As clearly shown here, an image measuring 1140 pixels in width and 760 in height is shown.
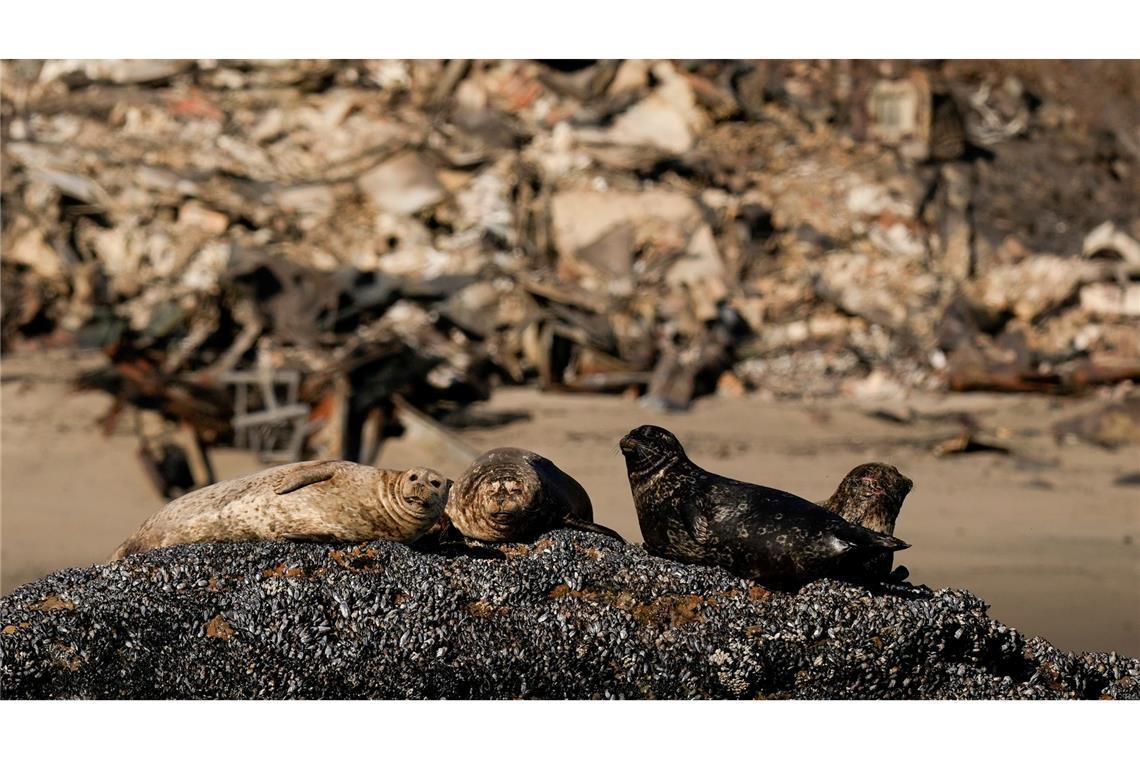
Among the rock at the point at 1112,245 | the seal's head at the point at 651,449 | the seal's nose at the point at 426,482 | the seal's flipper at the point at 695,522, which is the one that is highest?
the rock at the point at 1112,245

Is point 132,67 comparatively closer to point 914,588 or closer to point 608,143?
point 608,143

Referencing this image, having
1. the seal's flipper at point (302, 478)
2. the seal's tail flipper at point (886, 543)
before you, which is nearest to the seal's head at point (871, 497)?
the seal's tail flipper at point (886, 543)

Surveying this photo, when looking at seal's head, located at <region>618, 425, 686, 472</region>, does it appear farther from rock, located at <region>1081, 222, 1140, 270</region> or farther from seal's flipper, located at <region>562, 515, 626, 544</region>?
rock, located at <region>1081, 222, 1140, 270</region>

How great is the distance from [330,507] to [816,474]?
A: 801 cm

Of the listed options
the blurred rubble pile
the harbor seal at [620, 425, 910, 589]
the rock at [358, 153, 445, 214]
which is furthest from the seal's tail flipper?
the rock at [358, 153, 445, 214]

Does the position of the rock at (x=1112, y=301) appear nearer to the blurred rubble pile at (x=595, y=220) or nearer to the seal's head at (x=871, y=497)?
the blurred rubble pile at (x=595, y=220)

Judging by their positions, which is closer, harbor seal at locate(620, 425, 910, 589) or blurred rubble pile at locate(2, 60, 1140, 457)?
harbor seal at locate(620, 425, 910, 589)

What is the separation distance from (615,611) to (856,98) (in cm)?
1664

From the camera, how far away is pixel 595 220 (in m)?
20.5

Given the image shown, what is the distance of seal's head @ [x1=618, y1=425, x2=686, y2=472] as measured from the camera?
7.28 meters

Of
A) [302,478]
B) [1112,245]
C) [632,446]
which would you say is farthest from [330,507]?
[1112,245]

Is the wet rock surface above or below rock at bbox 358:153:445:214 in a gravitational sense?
below

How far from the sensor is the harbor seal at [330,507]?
710cm

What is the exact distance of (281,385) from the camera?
1512 cm
